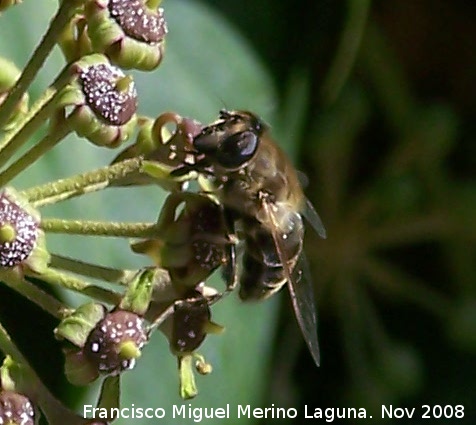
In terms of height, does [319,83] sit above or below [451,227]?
above

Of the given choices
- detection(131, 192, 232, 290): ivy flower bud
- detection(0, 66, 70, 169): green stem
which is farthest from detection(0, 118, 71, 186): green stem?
detection(131, 192, 232, 290): ivy flower bud

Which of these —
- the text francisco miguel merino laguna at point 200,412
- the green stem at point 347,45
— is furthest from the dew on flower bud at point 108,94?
the green stem at point 347,45

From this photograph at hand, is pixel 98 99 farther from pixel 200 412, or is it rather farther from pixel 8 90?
pixel 200 412

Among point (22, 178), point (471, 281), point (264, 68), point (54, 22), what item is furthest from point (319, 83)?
point (54, 22)

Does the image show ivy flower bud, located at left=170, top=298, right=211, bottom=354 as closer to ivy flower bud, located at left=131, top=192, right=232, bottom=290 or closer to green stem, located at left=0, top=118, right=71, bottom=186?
ivy flower bud, located at left=131, top=192, right=232, bottom=290

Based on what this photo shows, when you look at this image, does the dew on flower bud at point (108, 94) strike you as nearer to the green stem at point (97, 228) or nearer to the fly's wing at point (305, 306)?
the green stem at point (97, 228)

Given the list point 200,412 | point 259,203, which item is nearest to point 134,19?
point 259,203

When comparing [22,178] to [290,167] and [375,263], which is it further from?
[375,263]
